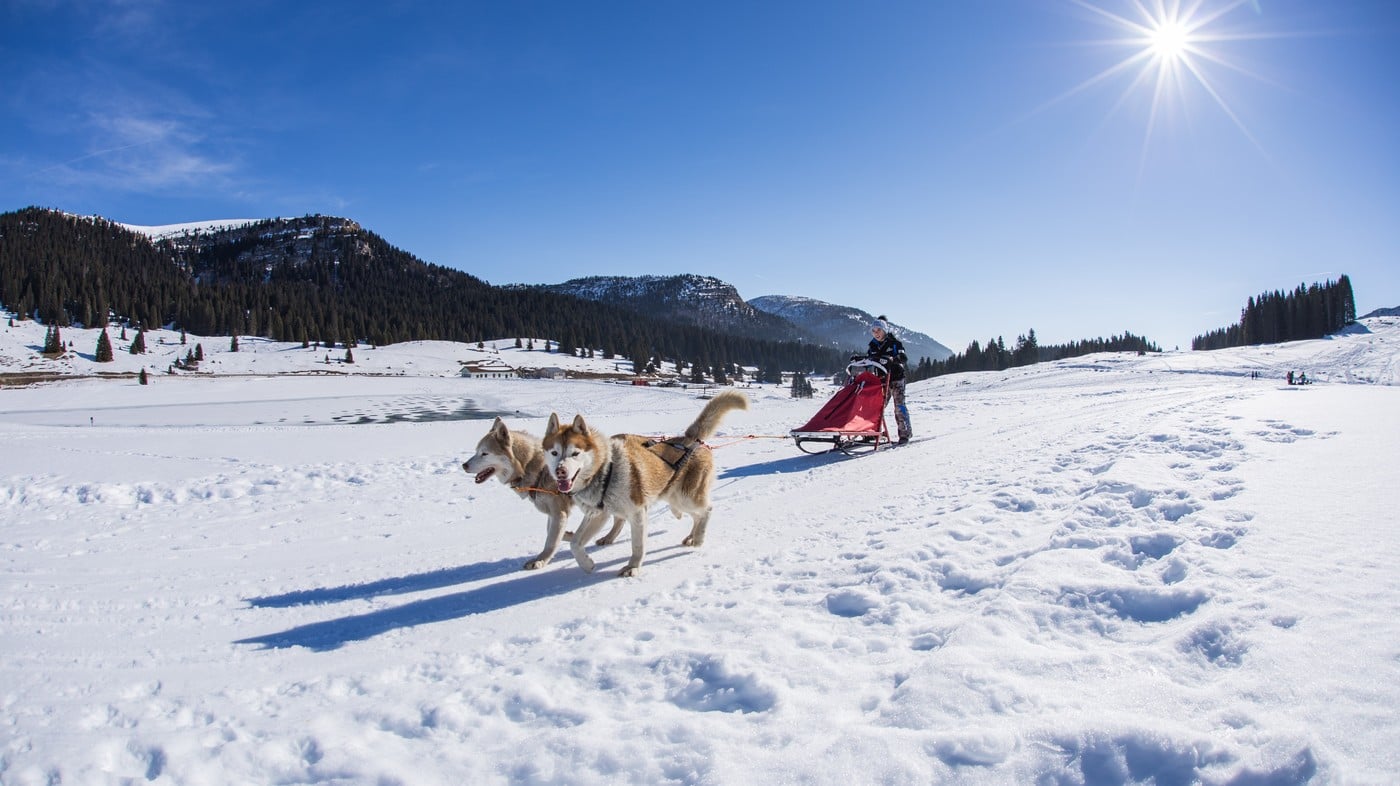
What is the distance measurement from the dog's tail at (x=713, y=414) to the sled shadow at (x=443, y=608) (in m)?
1.25

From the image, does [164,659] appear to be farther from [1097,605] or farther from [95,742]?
[1097,605]

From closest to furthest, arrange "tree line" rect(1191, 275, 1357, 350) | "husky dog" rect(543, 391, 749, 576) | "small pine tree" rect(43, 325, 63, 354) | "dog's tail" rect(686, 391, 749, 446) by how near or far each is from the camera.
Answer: "husky dog" rect(543, 391, 749, 576) → "dog's tail" rect(686, 391, 749, 446) → "small pine tree" rect(43, 325, 63, 354) → "tree line" rect(1191, 275, 1357, 350)

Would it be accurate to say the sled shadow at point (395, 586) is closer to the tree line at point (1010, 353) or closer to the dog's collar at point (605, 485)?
the dog's collar at point (605, 485)

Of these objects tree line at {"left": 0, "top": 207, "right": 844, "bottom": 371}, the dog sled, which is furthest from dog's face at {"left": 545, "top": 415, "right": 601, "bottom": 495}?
tree line at {"left": 0, "top": 207, "right": 844, "bottom": 371}

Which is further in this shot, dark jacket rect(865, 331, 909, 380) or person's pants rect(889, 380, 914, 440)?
person's pants rect(889, 380, 914, 440)

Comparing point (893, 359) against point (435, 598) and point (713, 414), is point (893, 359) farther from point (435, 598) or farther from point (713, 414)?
point (435, 598)

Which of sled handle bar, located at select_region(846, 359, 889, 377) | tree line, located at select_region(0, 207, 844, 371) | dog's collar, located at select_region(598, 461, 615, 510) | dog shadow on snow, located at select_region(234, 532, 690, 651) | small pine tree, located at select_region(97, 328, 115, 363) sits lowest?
dog shadow on snow, located at select_region(234, 532, 690, 651)

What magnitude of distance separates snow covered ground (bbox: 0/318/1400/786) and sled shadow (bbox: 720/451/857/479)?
1.16 m

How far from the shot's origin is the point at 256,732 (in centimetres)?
309

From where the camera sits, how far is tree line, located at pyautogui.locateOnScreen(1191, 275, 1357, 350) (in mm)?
85250

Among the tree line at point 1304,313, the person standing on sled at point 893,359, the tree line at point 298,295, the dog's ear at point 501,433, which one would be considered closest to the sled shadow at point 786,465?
the person standing on sled at point 893,359

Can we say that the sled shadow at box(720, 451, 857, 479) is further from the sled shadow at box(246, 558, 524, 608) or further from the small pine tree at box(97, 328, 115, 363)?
the small pine tree at box(97, 328, 115, 363)

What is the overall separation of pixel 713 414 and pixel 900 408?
6454mm

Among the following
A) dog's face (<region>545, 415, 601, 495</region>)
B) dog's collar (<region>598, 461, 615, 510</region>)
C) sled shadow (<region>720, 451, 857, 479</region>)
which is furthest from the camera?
sled shadow (<region>720, 451, 857, 479</region>)
